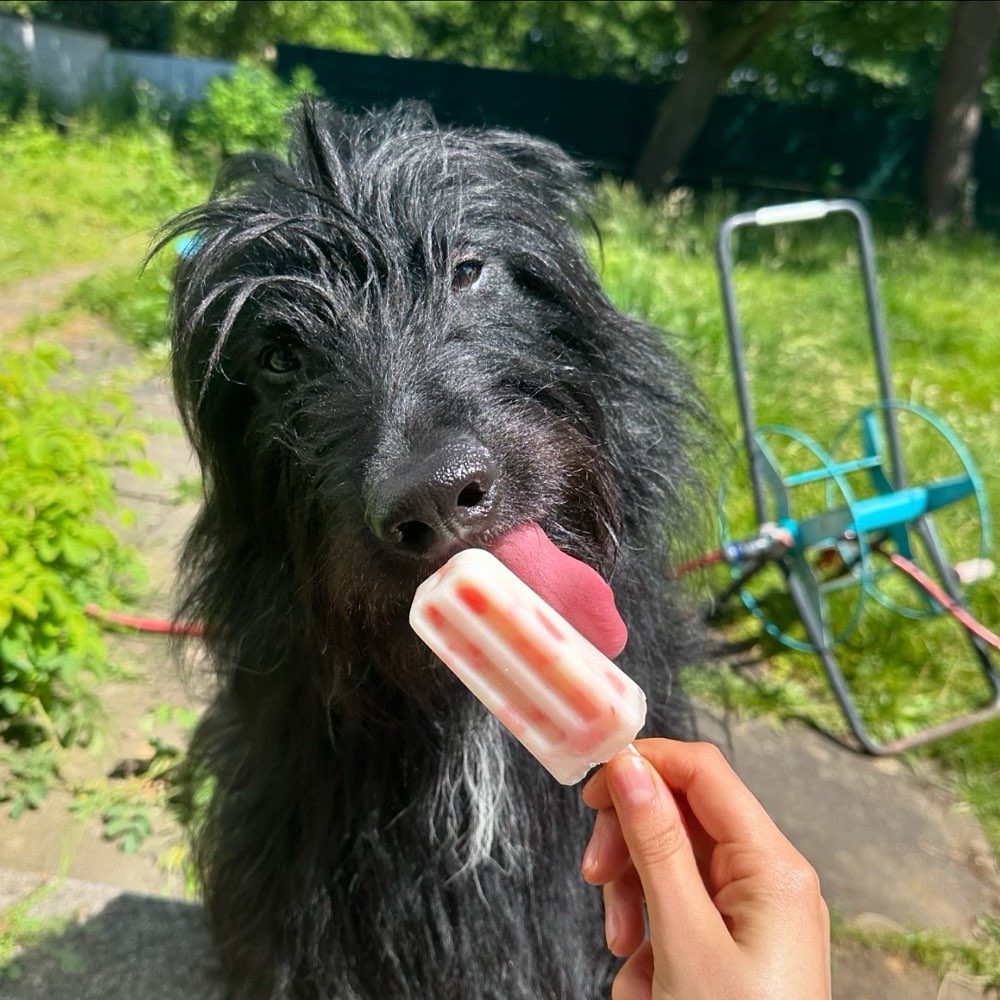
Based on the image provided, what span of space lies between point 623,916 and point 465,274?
1.08m

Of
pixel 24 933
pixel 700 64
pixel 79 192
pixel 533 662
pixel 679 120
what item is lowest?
pixel 79 192

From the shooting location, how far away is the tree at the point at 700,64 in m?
13.1

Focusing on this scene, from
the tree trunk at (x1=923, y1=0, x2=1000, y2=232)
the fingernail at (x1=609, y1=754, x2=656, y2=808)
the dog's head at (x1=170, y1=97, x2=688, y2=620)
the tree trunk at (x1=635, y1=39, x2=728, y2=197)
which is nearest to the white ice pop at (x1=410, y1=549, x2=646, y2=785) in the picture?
the fingernail at (x1=609, y1=754, x2=656, y2=808)

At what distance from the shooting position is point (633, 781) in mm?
1011

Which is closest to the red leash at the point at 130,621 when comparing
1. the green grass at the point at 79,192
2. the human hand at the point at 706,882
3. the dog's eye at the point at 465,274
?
the dog's eye at the point at 465,274

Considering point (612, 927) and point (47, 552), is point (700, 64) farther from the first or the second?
point (612, 927)

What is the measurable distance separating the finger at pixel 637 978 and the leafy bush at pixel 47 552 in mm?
1514

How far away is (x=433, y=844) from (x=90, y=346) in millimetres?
4975

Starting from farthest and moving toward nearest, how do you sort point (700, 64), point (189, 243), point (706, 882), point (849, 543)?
point (700, 64) → point (849, 543) → point (189, 243) → point (706, 882)

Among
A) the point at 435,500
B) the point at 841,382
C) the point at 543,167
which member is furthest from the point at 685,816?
the point at 841,382

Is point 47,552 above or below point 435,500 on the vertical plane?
below

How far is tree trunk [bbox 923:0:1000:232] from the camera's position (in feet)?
35.7

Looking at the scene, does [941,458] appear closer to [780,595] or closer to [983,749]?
[780,595]

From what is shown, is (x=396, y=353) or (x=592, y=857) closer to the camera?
(x=592, y=857)
